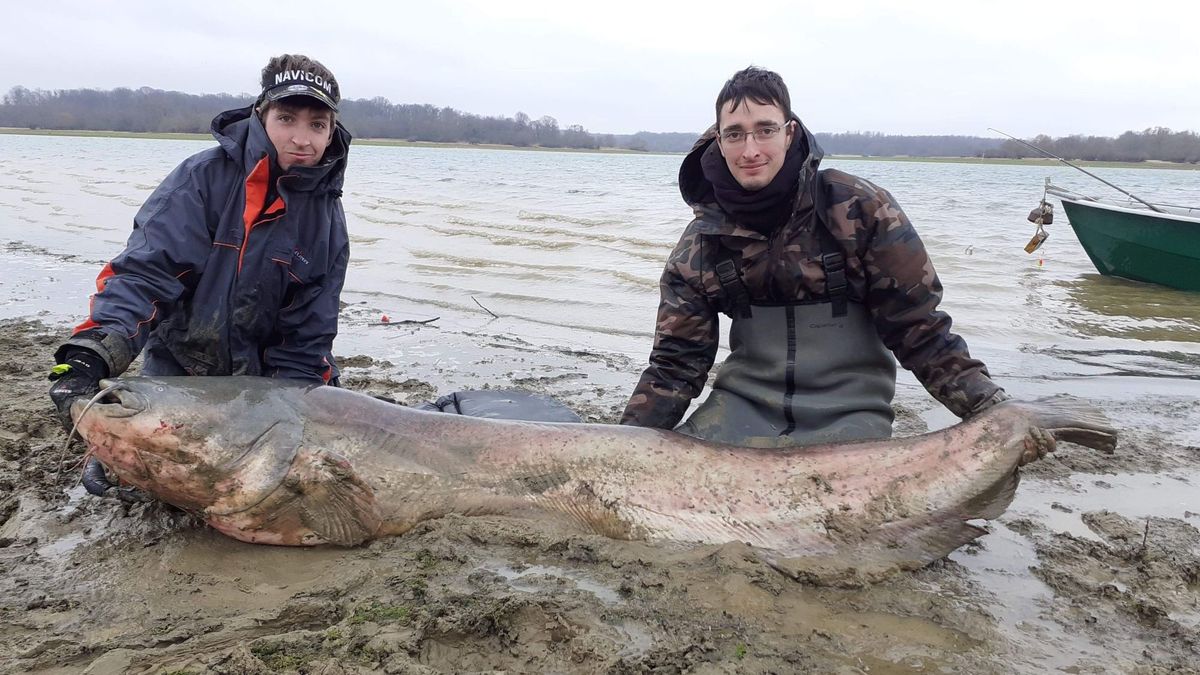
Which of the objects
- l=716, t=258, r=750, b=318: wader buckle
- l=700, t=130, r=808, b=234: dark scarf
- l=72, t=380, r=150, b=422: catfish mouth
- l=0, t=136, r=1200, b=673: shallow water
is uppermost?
l=700, t=130, r=808, b=234: dark scarf

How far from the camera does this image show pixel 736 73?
3660 millimetres

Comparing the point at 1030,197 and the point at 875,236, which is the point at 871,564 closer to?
the point at 875,236

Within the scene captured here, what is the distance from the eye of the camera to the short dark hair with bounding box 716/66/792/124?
11.7 ft

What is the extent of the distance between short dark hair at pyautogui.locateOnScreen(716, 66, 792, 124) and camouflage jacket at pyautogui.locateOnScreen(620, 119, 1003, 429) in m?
0.21

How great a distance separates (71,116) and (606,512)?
107835 mm

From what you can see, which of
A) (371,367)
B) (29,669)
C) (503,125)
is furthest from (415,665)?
(503,125)

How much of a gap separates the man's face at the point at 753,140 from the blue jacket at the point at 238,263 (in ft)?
5.81

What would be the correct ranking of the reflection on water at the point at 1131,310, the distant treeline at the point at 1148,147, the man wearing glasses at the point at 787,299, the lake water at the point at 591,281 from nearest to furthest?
the man wearing glasses at the point at 787,299, the lake water at the point at 591,281, the reflection on water at the point at 1131,310, the distant treeline at the point at 1148,147

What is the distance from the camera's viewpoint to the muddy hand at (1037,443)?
10.5ft

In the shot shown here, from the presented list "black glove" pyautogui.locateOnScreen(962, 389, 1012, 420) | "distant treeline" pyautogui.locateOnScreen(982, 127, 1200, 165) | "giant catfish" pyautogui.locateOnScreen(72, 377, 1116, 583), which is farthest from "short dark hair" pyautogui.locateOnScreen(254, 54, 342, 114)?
"distant treeline" pyautogui.locateOnScreen(982, 127, 1200, 165)

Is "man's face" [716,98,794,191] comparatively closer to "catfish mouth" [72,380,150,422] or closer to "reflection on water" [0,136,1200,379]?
"catfish mouth" [72,380,150,422]

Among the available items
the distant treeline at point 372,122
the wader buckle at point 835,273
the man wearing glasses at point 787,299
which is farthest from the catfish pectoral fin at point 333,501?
the distant treeline at point 372,122

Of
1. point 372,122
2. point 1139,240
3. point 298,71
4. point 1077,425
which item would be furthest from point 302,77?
point 372,122

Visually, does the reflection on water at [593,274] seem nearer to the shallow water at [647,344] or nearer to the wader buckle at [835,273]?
the shallow water at [647,344]
